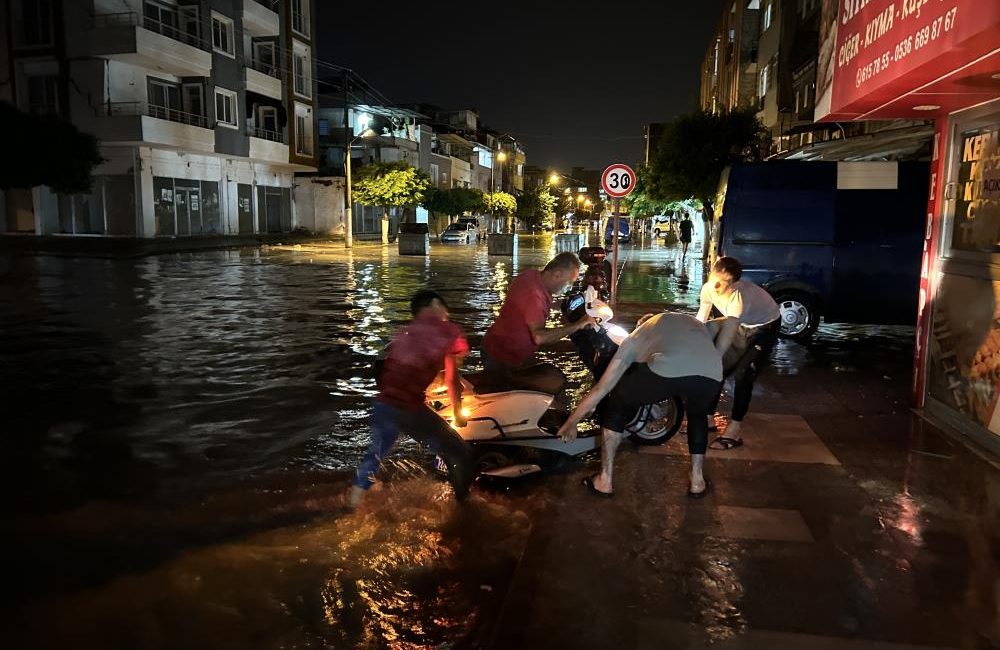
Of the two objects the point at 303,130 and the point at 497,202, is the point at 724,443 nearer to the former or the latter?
the point at 303,130

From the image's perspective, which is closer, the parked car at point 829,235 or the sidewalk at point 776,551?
the sidewalk at point 776,551

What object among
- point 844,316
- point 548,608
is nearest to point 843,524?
point 548,608

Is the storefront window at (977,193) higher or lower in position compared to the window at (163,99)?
lower

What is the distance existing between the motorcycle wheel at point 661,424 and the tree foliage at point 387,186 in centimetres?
4224

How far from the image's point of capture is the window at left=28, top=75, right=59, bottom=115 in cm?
3500

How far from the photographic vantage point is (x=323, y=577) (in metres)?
4.29

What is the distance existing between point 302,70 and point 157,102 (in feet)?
45.9

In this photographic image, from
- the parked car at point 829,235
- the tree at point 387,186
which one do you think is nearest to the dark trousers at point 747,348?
the parked car at point 829,235

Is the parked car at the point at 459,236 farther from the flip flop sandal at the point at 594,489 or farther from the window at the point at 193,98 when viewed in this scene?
the flip flop sandal at the point at 594,489

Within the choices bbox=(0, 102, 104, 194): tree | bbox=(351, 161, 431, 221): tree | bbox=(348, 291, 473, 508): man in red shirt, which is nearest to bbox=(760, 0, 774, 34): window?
bbox=(351, 161, 431, 221): tree

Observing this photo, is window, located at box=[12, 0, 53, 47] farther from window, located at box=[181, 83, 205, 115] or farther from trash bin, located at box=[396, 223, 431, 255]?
trash bin, located at box=[396, 223, 431, 255]

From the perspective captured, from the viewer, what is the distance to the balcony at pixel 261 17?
1677 inches

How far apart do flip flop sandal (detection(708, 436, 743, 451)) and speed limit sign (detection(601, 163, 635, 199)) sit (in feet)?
22.9

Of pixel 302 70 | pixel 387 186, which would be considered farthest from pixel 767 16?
pixel 302 70
